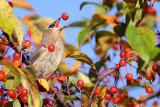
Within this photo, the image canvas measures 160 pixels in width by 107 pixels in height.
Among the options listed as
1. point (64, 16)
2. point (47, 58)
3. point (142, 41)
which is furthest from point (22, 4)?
point (142, 41)

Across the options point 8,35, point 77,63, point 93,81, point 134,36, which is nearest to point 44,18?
point 77,63

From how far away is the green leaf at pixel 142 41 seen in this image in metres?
1.83

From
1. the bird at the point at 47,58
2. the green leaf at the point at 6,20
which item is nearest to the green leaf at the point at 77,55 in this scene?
the green leaf at the point at 6,20

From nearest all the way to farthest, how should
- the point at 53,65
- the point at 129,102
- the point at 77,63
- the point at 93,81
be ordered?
1. the point at 129,102
2. the point at 93,81
3. the point at 77,63
4. the point at 53,65

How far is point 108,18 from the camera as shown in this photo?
390 centimetres

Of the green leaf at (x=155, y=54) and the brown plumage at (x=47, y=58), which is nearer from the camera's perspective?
the green leaf at (x=155, y=54)

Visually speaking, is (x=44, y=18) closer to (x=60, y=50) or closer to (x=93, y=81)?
(x=60, y=50)

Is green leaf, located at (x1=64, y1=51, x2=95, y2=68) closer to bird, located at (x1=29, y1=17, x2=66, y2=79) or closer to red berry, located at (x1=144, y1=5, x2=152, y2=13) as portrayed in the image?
red berry, located at (x1=144, y1=5, x2=152, y2=13)

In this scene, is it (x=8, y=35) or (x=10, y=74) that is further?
(x=10, y=74)

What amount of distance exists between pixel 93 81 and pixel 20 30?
1502mm

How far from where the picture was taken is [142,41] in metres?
1.91

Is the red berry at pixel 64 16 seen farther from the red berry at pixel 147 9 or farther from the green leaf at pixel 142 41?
the green leaf at pixel 142 41

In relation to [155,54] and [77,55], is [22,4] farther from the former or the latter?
[155,54]

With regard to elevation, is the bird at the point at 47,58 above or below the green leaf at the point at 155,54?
below
